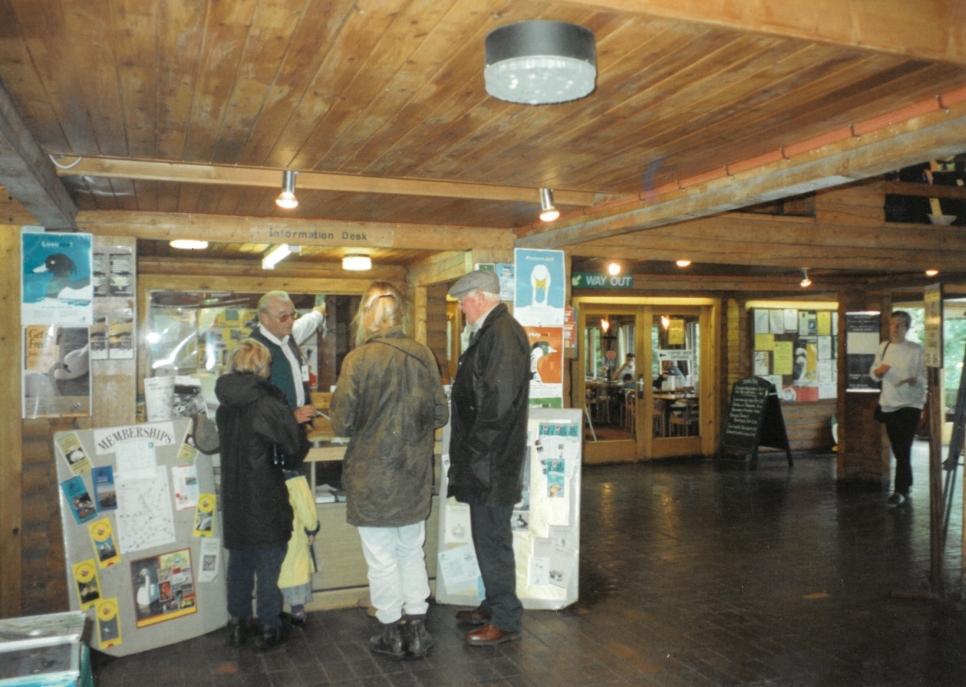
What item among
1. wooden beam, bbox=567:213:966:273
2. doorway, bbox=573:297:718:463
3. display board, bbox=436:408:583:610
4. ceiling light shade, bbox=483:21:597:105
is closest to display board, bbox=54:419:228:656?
display board, bbox=436:408:583:610

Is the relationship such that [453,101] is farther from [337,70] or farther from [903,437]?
[903,437]

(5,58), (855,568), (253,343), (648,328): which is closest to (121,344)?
(253,343)

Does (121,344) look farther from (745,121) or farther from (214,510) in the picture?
(745,121)

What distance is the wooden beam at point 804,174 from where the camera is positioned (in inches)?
117

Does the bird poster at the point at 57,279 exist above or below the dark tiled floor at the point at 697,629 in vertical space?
above

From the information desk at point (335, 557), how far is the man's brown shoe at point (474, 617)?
2.03 feet

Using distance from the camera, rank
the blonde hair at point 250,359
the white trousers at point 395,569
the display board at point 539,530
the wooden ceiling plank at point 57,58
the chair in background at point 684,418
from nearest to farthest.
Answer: the wooden ceiling plank at point 57,58 → the white trousers at point 395,569 → the blonde hair at point 250,359 → the display board at point 539,530 → the chair in background at point 684,418

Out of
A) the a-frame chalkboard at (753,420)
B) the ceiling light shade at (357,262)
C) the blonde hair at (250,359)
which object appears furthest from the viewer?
the a-frame chalkboard at (753,420)

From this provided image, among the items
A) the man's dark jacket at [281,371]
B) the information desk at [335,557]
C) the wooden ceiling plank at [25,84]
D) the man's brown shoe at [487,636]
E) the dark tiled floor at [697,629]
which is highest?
the wooden ceiling plank at [25,84]

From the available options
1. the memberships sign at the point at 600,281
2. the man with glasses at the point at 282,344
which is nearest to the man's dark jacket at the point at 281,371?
the man with glasses at the point at 282,344

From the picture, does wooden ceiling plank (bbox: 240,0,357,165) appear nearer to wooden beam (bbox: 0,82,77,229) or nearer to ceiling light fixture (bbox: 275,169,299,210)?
ceiling light fixture (bbox: 275,169,299,210)

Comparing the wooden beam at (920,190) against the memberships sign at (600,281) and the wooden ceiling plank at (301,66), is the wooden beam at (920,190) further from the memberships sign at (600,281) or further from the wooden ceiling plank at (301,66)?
the wooden ceiling plank at (301,66)

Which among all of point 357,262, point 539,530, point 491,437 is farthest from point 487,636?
point 357,262

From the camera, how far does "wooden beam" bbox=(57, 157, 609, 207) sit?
393cm
